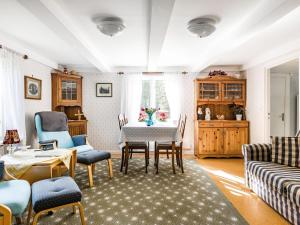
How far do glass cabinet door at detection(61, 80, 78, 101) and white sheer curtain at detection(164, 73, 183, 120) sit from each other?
226cm

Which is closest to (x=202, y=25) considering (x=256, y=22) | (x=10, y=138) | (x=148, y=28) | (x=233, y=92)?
(x=256, y=22)

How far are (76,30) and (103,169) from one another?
2.45 m

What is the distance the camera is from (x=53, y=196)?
1.75 m

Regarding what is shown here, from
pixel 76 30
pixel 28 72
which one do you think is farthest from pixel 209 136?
pixel 28 72

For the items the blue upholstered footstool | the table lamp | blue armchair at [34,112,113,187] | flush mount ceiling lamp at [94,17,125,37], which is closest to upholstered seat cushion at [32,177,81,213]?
the blue upholstered footstool

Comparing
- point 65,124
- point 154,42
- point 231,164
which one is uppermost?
point 154,42

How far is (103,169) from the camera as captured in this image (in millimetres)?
3762

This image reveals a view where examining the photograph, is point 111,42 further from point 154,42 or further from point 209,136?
point 209,136

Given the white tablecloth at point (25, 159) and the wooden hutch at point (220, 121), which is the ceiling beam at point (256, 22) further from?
the white tablecloth at point (25, 159)

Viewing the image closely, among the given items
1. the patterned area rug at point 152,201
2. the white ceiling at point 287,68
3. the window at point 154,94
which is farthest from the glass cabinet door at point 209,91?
the patterned area rug at point 152,201

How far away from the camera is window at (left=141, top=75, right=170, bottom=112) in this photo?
521 cm

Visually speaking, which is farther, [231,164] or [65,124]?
[231,164]

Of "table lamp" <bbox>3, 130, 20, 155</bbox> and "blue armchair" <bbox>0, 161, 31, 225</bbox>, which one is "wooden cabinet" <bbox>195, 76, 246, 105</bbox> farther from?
"blue armchair" <bbox>0, 161, 31, 225</bbox>

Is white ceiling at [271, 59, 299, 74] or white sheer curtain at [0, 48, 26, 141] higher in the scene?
white ceiling at [271, 59, 299, 74]
